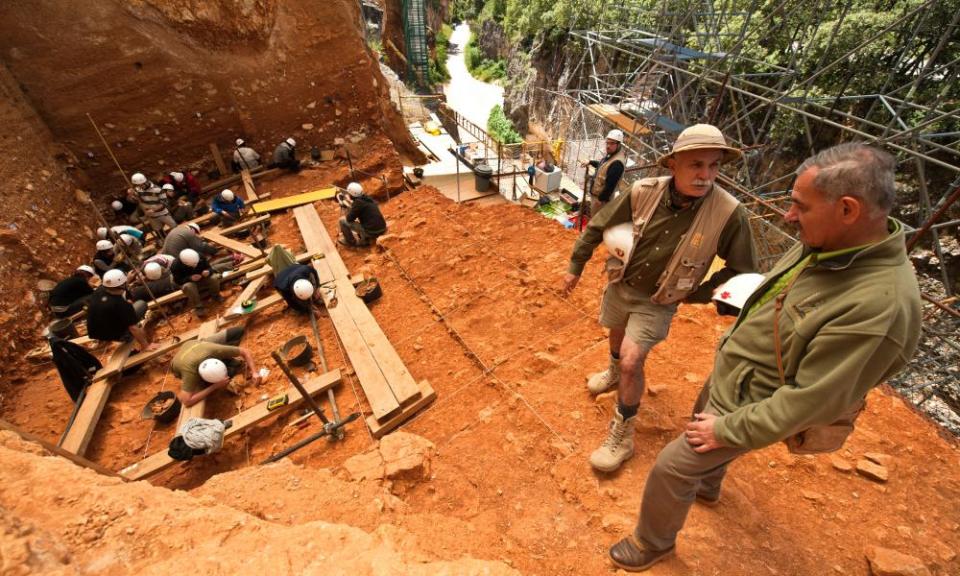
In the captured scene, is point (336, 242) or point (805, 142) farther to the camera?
point (805, 142)

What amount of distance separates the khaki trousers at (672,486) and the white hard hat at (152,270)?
7.62 m

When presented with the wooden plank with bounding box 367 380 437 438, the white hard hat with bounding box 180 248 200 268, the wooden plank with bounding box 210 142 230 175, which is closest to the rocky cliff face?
the wooden plank with bounding box 210 142 230 175

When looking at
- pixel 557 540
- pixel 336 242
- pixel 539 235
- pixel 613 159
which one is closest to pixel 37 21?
pixel 336 242

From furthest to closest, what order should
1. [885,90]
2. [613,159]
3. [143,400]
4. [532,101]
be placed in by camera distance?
[532,101] → [885,90] → [613,159] → [143,400]

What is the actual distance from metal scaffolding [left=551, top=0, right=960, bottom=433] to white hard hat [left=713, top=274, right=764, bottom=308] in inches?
178

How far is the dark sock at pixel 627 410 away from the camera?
280 cm

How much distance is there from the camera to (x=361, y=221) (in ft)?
24.5

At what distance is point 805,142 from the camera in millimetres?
11992

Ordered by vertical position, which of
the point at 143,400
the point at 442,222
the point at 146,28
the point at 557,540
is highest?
the point at 146,28

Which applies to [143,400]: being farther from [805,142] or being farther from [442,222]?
[805,142]

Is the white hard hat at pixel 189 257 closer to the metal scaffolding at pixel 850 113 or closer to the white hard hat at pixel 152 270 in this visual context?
the white hard hat at pixel 152 270

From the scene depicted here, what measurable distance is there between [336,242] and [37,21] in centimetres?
700

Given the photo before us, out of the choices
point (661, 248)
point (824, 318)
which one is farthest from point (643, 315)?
point (824, 318)

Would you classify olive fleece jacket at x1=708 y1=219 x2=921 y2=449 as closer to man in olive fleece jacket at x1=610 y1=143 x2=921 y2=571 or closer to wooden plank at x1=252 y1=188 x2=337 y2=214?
man in olive fleece jacket at x1=610 y1=143 x2=921 y2=571
